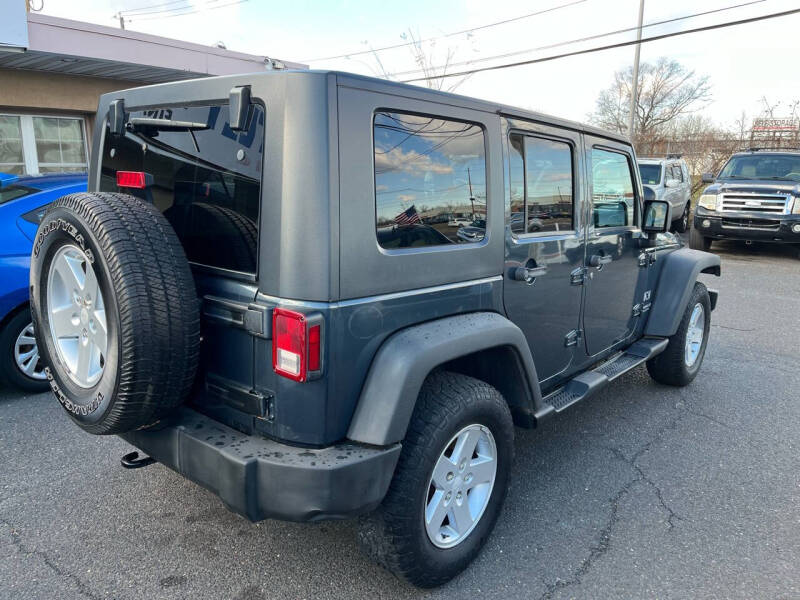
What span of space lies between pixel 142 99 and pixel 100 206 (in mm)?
731

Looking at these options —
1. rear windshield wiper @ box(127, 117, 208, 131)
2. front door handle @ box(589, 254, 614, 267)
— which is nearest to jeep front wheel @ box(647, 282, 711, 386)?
front door handle @ box(589, 254, 614, 267)

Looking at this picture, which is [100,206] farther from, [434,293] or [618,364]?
[618,364]

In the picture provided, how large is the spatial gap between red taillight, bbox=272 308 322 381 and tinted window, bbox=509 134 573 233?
1.28 metres

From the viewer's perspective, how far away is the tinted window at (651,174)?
13.1m

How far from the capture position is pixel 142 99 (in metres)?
2.60

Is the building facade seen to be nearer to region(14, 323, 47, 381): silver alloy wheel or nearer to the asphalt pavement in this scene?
region(14, 323, 47, 381): silver alloy wheel

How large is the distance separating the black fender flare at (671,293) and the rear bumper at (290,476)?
9.76 feet

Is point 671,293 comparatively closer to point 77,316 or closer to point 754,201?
point 77,316

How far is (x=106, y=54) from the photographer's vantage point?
11.0 meters

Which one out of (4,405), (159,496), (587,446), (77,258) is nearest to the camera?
(77,258)

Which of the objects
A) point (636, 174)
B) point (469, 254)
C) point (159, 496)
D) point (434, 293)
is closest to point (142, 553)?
point (159, 496)

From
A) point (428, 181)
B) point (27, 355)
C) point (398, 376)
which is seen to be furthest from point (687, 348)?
point (27, 355)

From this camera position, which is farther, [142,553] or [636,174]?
[636,174]

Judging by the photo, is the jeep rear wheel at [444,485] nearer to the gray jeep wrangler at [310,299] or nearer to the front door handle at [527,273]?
the gray jeep wrangler at [310,299]
